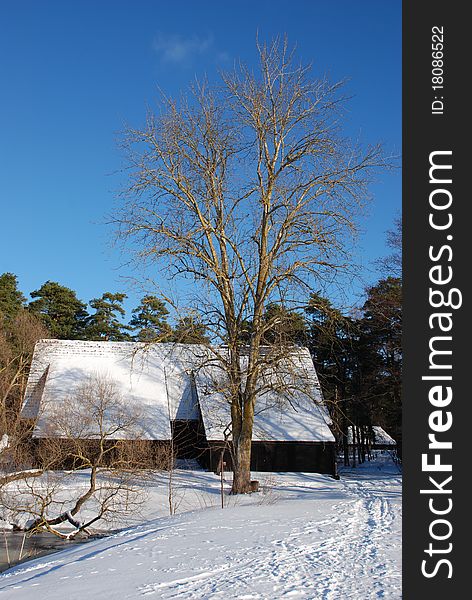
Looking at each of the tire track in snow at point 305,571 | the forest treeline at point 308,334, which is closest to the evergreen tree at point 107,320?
the forest treeline at point 308,334

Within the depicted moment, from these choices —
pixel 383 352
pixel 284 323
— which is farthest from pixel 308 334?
pixel 383 352

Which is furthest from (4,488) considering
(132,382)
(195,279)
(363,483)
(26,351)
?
(26,351)

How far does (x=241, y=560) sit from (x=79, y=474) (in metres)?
17.1

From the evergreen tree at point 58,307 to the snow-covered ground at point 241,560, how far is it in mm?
32674

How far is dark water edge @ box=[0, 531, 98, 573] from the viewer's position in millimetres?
16323

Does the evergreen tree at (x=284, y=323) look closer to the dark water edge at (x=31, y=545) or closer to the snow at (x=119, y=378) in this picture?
the dark water edge at (x=31, y=545)

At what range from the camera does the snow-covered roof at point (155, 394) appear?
2761 cm

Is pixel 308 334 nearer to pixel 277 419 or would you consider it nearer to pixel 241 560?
pixel 277 419

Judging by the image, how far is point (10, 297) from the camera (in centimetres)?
4288

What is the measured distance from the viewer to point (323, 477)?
2691 centimetres

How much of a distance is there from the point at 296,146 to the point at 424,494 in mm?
15253

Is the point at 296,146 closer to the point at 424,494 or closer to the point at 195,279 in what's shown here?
the point at 195,279

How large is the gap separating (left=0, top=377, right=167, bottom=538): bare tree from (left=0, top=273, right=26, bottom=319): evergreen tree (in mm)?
15477

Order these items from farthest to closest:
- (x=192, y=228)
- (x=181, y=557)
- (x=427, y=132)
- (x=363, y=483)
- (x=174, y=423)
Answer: (x=174, y=423)
(x=363, y=483)
(x=192, y=228)
(x=181, y=557)
(x=427, y=132)
